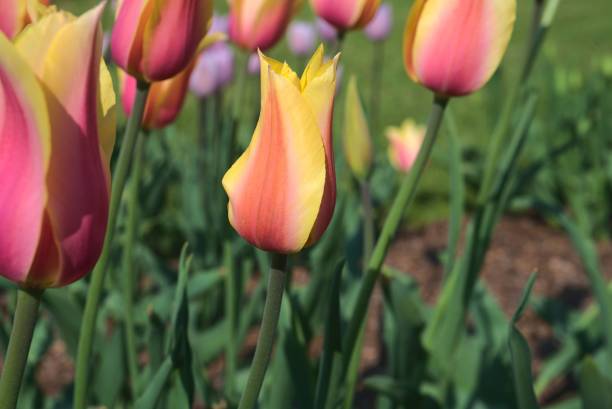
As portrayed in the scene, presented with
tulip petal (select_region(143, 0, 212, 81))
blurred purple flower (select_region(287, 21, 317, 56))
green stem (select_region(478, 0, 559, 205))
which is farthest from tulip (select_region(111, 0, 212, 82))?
blurred purple flower (select_region(287, 21, 317, 56))

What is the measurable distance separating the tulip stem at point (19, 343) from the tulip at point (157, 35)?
295 mm

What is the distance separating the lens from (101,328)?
1721 millimetres

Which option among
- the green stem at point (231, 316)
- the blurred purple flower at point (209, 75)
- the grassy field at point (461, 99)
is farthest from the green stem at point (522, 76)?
the blurred purple flower at point (209, 75)

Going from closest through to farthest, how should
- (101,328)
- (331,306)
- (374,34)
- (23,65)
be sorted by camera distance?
(23,65)
(331,306)
(101,328)
(374,34)

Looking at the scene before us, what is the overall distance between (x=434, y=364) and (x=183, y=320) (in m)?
0.62

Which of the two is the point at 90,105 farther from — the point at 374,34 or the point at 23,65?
the point at 374,34

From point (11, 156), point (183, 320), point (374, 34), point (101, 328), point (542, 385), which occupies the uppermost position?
point (11, 156)

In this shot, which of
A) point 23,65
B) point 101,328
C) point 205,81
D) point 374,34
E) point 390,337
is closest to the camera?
point 23,65

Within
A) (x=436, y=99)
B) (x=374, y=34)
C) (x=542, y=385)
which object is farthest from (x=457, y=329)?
(x=374, y=34)

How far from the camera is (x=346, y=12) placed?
1.03 m

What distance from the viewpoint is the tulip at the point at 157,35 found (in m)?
0.80

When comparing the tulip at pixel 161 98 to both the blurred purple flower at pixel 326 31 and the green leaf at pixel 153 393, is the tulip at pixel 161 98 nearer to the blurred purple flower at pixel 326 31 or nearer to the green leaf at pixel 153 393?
the green leaf at pixel 153 393

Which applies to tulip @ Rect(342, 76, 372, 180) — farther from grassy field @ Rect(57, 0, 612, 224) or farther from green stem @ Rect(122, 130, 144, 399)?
grassy field @ Rect(57, 0, 612, 224)

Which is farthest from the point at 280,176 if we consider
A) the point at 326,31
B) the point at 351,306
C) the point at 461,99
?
the point at 461,99
